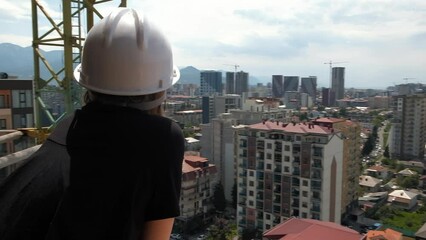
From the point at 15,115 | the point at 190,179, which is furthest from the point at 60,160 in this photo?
the point at 190,179

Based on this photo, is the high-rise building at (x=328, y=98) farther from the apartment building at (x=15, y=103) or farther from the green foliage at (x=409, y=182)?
the apartment building at (x=15, y=103)

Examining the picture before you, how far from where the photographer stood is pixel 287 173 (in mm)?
13117

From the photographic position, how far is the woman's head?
59 centimetres

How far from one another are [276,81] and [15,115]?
176ft

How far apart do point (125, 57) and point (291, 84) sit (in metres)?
60.1

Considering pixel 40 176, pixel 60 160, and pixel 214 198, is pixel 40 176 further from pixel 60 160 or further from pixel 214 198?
pixel 214 198

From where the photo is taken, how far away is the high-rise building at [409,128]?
1024 inches

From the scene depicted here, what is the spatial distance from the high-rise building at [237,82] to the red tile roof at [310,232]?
46073 millimetres

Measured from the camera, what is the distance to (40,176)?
510 millimetres

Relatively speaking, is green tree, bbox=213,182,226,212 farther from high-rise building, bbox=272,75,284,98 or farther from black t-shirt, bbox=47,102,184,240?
high-rise building, bbox=272,75,284,98

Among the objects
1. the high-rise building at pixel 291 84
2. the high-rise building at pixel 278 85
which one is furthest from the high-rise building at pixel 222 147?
the high-rise building at pixel 291 84

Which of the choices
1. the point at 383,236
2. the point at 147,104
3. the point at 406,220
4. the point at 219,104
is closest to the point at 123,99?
the point at 147,104

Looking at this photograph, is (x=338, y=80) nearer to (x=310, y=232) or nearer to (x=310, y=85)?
(x=310, y=85)

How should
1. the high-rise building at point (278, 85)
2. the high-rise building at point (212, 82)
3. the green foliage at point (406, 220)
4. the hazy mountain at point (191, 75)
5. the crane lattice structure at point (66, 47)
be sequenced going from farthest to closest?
the hazy mountain at point (191, 75) < the high-rise building at point (212, 82) < the high-rise building at point (278, 85) < the green foliage at point (406, 220) < the crane lattice structure at point (66, 47)
